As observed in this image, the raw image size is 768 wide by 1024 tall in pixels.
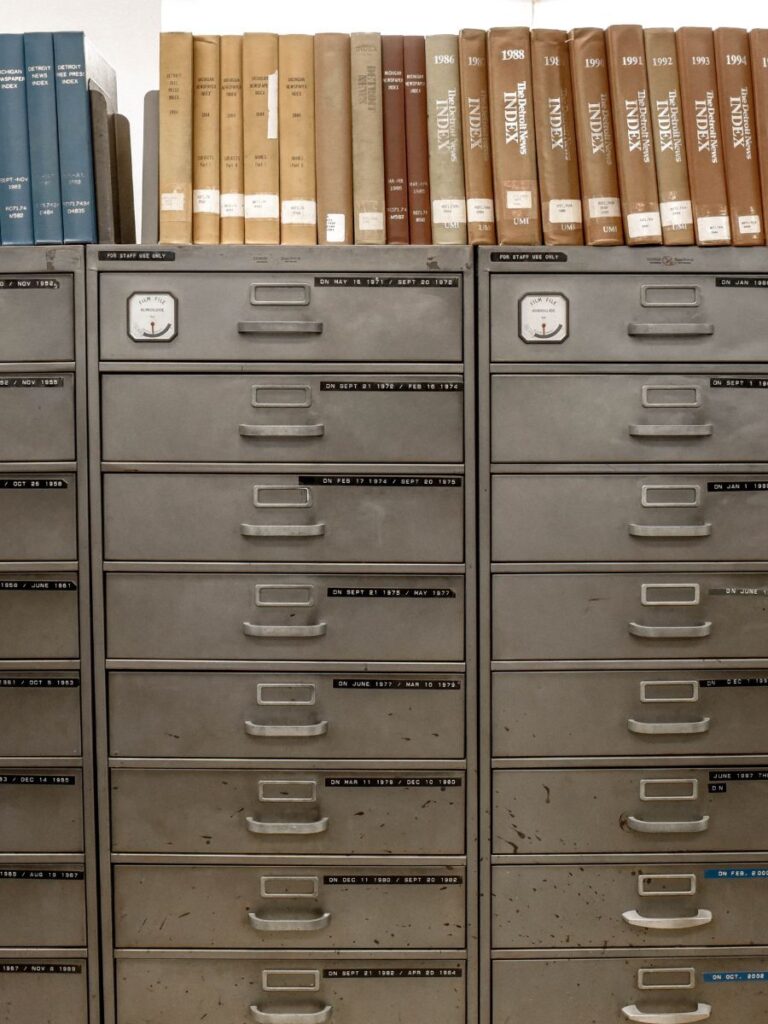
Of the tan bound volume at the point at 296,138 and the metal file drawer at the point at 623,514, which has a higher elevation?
the tan bound volume at the point at 296,138

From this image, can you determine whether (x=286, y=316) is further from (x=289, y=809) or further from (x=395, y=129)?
(x=289, y=809)

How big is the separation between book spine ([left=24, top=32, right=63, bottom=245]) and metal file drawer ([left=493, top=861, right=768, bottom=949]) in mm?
1487

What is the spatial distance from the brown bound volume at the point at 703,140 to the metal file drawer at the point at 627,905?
3.94ft

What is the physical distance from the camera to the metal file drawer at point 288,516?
1520 mm

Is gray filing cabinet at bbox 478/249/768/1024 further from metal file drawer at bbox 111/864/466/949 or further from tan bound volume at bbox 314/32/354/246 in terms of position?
tan bound volume at bbox 314/32/354/246

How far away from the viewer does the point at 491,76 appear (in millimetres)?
1514

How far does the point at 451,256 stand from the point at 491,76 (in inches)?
13.6

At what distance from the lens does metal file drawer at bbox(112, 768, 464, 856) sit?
5.09 feet

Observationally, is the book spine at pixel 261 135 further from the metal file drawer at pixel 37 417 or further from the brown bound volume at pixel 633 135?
the brown bound volume at pixel 633 135

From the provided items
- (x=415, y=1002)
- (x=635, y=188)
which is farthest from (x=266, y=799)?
(x=635, y=188)

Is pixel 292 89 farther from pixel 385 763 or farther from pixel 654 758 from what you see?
pixel 654 758

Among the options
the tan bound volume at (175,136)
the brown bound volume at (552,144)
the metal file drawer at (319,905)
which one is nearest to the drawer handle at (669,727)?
the metal file drawer at (319,905)

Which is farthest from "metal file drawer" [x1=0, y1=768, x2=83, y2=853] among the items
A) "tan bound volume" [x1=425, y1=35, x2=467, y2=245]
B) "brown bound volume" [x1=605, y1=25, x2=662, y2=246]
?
"brown bound volume" [x1=605, y1=25, x2=662, y2=246]

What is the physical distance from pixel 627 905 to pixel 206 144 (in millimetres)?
1651
